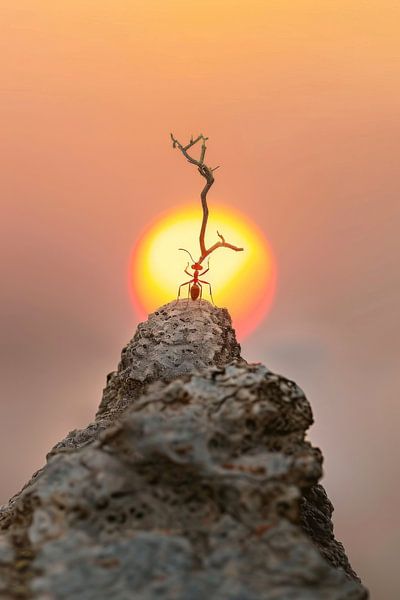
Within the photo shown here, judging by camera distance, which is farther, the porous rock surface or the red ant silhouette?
the red ant silhouette

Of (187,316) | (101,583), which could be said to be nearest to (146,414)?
(101,583)

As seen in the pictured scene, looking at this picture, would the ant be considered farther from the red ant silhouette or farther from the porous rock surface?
the porous rock surface

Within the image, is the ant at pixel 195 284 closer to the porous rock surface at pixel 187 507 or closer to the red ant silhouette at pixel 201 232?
the red ant silhouette at pixel 201 232

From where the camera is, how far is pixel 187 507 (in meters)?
3.99

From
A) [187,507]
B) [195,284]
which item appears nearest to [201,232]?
[195,284]

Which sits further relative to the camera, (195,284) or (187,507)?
(195,284)

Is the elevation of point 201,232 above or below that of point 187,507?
above

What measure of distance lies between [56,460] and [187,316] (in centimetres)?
304

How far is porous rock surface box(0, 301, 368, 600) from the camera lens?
3564 millimetres

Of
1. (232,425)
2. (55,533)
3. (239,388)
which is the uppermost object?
(239,388)

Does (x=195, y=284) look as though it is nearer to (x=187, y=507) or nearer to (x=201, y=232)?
→ (x=201, y=232)

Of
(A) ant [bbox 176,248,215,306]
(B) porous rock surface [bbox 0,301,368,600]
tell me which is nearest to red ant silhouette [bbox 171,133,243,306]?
(A) ant [bbox 176,248,215,306]

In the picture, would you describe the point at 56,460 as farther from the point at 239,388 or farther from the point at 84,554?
the point at 239,388

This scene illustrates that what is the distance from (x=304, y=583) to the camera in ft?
11.8
